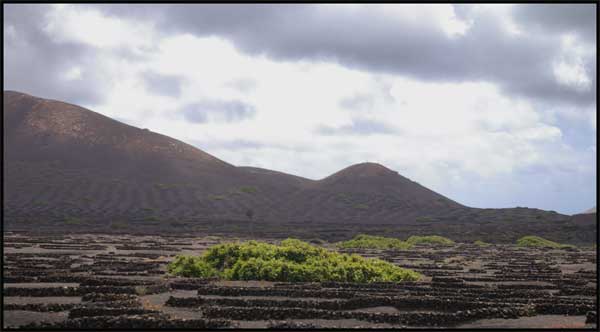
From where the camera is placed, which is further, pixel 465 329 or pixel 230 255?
pixel 230 255

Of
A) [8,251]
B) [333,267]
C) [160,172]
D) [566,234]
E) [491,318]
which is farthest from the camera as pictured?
[160,172]

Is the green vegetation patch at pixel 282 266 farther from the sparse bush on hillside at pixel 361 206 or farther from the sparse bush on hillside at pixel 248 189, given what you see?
the sparse bush on hillside at pixel 248 189

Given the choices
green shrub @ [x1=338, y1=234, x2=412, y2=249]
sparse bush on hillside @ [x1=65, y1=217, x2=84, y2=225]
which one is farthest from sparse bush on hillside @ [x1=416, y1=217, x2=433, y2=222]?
sparse bush on hillside @ [x1=65, y1=217, x2=84, y2=225]

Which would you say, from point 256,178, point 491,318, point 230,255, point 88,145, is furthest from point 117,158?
point 491,318

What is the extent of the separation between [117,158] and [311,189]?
1831 inches

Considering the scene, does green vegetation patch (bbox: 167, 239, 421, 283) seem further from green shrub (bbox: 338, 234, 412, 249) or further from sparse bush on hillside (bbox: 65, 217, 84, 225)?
sparse bush on hillside (bbox: 65, 217, 84, 225)

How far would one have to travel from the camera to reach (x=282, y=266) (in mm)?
29203

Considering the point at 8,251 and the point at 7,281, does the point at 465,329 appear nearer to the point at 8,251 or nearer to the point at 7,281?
the point at 7,281

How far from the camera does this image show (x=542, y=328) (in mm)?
17016

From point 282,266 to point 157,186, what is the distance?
361ft

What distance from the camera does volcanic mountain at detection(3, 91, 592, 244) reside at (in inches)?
4567

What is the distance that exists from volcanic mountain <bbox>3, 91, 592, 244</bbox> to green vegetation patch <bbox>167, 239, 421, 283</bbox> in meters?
67.7

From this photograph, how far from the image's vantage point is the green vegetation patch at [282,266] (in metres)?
29.1

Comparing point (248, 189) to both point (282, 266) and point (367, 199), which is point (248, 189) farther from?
point (282, 266)
